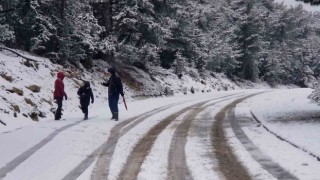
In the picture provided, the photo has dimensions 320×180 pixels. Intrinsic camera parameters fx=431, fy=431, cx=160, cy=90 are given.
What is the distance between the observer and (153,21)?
2850cm

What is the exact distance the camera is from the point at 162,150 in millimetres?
8906

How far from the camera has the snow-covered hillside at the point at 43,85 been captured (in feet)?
49.9

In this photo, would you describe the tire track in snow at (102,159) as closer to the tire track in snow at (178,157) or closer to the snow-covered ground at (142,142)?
the snow-covered ground at (142,142)

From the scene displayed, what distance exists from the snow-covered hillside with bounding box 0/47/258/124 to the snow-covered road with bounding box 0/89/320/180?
205cm

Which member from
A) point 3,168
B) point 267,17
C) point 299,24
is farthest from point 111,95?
point 299,24

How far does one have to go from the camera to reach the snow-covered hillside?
49.9ft

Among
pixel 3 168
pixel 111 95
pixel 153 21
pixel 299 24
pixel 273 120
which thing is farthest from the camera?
pixel 299 24

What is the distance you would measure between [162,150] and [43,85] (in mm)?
11564

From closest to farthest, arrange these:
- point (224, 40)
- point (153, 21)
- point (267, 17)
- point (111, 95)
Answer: point (111, 95) < point (153, 21) < point (224, 40) < point (267, 17)

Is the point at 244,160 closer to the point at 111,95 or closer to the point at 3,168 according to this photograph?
the point at 3,168

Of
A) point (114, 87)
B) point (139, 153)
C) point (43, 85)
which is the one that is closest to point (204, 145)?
point (139, 153)

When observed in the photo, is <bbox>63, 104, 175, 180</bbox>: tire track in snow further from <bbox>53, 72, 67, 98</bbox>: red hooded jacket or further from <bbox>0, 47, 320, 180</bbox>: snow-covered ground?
<bbox>53, 72, 67, 98</bbox>: red hooded jacket

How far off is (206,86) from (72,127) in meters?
30.2

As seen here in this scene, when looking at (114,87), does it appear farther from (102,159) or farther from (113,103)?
(102,159)
